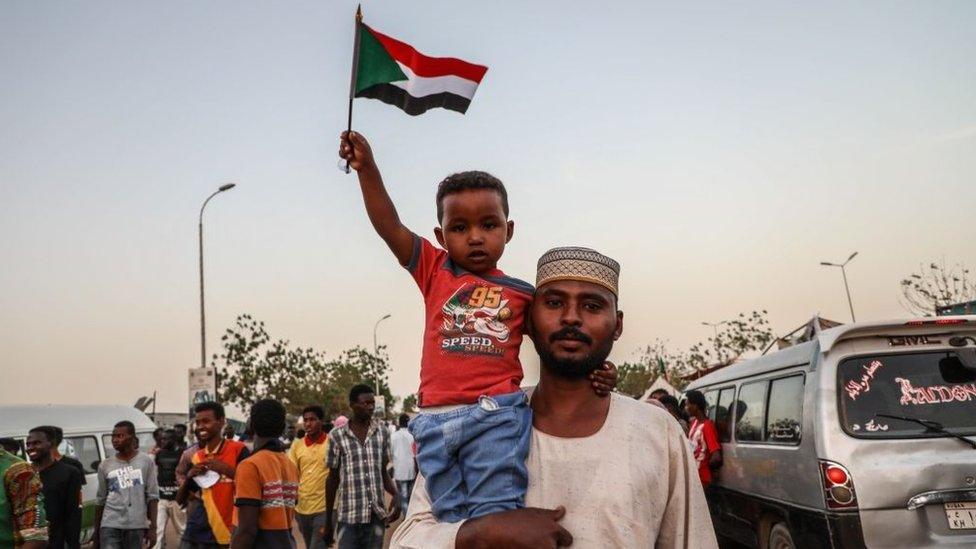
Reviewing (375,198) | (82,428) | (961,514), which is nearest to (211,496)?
(375,198)

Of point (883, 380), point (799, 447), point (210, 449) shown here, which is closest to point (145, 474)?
point (210, 449)

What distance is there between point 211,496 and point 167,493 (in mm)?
5243

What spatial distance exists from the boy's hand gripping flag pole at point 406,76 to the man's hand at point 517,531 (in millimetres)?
1807

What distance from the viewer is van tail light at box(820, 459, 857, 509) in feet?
15.9

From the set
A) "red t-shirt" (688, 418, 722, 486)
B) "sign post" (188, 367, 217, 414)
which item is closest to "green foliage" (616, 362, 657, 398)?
"sign post" (188, 367, 217, 414)

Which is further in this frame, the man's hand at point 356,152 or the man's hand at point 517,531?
the man's hand at point 356,152

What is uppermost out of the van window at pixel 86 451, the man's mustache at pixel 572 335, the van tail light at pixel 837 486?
the man's mustache at pixel 572 335

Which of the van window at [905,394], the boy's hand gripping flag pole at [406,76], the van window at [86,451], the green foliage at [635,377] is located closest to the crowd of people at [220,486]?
the van window at [86,451]

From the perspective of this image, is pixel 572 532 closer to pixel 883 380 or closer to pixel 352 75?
pixel 352 75

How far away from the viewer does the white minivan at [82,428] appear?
35.7ft

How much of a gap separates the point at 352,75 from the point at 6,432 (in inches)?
410

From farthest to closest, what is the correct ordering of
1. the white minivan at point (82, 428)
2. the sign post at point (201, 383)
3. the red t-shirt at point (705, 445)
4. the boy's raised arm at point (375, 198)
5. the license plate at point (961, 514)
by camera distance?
1. the sign post at point (201, 383)
2. the white minivan at point (82, 428)
3. the red t-shirt at point (705, 445)
4. the license plate at point (961, 514)
5. the boy's raised arm at point (375, 198)

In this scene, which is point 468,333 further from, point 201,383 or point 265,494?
point 201,383

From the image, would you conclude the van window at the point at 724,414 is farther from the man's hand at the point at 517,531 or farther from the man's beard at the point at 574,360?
the man's hand at the point at 517,531
